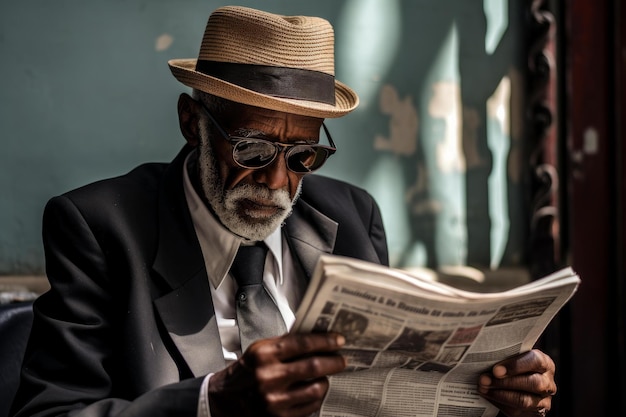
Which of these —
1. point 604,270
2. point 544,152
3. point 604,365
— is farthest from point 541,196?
point 604,365

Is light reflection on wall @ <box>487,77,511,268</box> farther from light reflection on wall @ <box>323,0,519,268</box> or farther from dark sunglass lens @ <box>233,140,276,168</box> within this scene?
dark sunglass lens @ <box>233,140,276,168</box>

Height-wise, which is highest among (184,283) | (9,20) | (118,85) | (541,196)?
(9,20)

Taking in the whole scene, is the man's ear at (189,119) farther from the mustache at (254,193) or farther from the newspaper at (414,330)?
the newspaper at (414,330)

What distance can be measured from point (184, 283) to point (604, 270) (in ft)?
7.63

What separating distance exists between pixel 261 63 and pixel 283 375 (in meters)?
0.83

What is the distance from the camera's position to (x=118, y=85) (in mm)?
2713

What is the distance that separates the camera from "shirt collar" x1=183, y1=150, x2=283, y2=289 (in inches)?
83.0

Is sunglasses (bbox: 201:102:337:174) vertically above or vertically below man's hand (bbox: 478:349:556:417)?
above

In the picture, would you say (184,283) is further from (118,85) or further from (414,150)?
(414,150)

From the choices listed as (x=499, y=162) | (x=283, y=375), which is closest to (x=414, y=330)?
(x=283, y=375)

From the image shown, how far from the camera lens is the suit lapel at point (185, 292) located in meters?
1.92

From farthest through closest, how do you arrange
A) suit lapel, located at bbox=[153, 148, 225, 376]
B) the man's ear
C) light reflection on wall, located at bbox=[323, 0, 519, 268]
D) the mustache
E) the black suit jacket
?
light reflection on wall, located at bbox=[323, 0, 519, 268], the man's ear, the mustache, suit lapel, located at bbox=[153, 148, 225, 376], the black suit jacket

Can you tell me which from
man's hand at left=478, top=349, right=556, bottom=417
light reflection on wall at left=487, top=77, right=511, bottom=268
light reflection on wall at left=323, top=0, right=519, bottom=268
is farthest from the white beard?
light reflection on wall at left=487, top=77, right=511, bottom=268

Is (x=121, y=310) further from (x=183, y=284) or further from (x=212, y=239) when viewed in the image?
(x=212, y=239)
